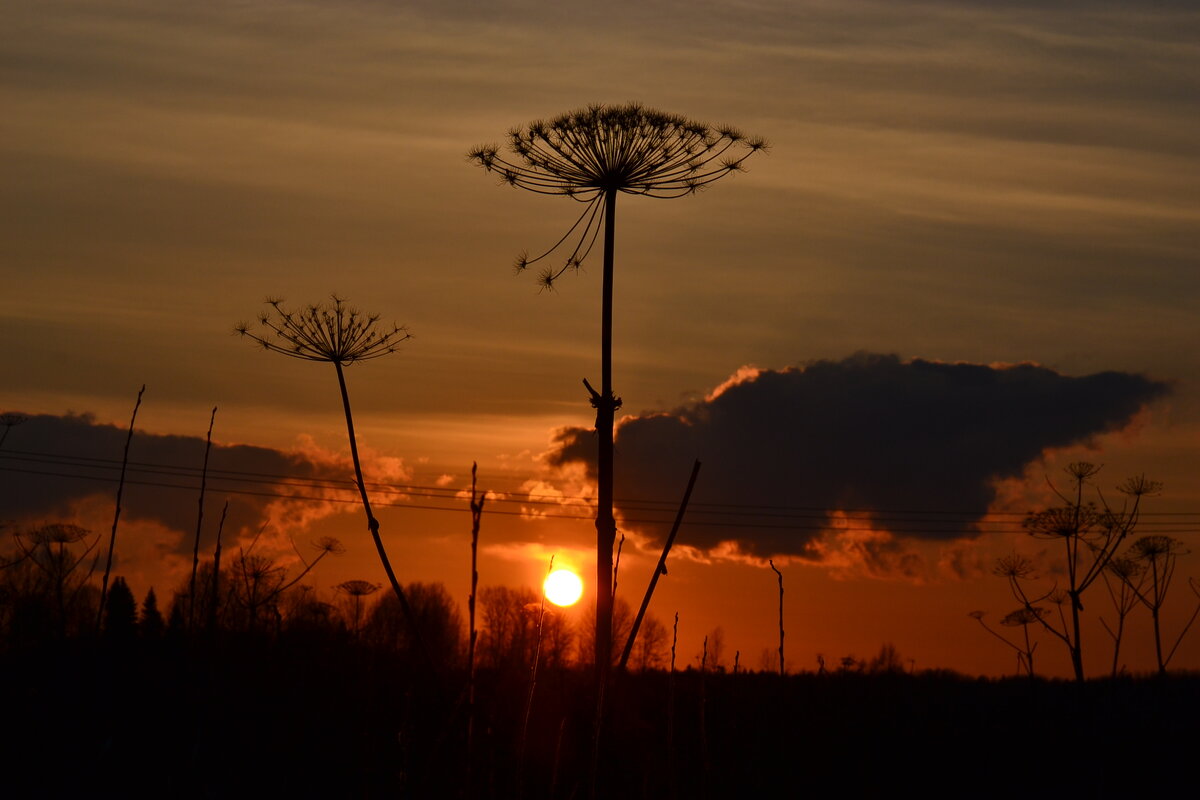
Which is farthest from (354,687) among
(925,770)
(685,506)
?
(925,770)

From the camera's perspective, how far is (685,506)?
21.8 ft

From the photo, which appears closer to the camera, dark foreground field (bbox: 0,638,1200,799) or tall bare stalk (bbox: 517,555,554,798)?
tall bare stalk (bbox: 517,555,554,798)

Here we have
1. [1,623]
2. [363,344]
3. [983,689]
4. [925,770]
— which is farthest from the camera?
[983,689]

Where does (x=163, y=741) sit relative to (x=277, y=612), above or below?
below

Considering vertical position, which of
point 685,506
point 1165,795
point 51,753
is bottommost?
point 1165,795

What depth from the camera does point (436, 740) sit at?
239 inches

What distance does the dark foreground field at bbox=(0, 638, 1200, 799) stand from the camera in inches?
264

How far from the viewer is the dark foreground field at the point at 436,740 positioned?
6715 mm

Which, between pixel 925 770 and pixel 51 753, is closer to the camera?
pixel 51 753

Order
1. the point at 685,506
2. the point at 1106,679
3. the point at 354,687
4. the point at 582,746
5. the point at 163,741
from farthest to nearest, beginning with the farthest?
the point at 1106,679
the point at 582,746
the point at 354,687
the point at 163,741
the point at 685,506

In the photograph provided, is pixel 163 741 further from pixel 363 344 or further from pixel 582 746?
pixel 582 746

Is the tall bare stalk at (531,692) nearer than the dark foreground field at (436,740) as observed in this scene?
Yes

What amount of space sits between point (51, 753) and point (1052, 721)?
871 inches

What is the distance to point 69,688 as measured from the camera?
7973mm
